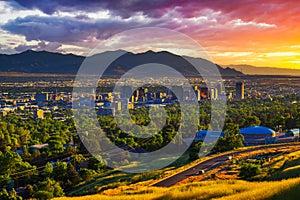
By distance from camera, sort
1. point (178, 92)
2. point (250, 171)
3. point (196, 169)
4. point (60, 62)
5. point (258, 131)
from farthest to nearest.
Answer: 1. point (60, 62)
2. point (178, 92)
3. point (258, 131)
4. point (196, 169)
5. point (250, 171)

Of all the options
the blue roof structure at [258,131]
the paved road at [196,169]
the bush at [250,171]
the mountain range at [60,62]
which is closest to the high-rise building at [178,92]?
the blue roof structure at [258,131]

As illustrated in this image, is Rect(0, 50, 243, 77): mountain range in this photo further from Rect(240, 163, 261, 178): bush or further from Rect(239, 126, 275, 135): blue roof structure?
Rect(240, 163, 261, 178): bush

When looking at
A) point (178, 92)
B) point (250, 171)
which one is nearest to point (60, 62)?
point (178, 92)

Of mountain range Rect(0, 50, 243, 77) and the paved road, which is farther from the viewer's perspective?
mountain range Rect(0, 50, 243, 77)

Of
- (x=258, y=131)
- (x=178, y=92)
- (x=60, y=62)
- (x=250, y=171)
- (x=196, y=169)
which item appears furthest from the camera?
(x=60, y=62)

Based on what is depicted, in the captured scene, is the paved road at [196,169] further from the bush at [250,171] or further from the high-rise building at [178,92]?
the high-rise building at [178,92]

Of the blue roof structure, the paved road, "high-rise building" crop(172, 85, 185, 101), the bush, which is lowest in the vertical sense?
the paved road

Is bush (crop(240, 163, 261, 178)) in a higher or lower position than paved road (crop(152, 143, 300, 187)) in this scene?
higher

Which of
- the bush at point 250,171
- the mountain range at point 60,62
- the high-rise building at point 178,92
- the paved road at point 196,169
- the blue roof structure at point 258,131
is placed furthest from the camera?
the mountain range at point 60,62

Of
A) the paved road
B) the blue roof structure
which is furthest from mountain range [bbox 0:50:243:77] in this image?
the paved road

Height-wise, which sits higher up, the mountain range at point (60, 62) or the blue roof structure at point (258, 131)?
the mountain range at point (60, 62)

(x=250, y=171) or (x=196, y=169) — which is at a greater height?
(x=250, y=171)

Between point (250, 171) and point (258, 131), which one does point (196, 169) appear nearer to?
point (250, 171)

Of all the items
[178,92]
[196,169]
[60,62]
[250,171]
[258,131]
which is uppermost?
[60,62]
